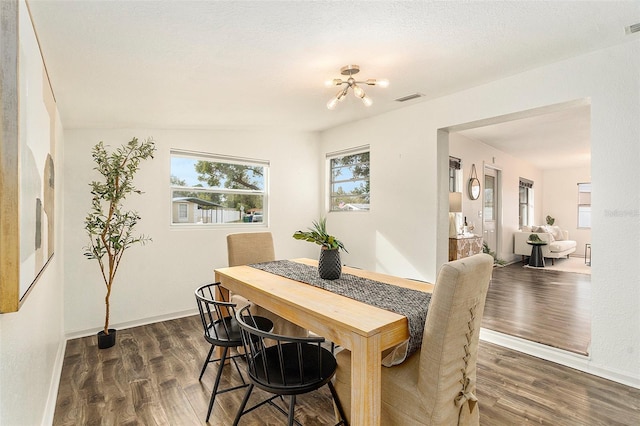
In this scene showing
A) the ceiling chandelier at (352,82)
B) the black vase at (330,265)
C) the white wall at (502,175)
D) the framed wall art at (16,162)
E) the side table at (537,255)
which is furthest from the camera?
the side table at (537,255)

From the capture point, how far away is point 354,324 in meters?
1.52

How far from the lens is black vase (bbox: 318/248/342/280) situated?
2.41m

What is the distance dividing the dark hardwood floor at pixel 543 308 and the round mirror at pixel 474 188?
1.54 meters

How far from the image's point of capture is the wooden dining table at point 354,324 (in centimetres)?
146

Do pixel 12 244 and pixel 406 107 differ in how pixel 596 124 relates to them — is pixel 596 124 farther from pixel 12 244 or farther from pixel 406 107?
pixel 12 244

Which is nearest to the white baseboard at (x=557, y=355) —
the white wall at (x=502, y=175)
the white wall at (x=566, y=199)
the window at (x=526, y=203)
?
the white wall at (x=502, y=175)

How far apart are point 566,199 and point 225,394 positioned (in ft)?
35.1

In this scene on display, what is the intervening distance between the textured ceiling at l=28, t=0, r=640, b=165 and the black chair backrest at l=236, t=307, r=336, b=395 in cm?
167

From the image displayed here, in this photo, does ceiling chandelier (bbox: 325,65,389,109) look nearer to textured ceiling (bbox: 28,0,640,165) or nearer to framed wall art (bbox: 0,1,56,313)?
textured ceiling (bbox: 28,0,640,165)

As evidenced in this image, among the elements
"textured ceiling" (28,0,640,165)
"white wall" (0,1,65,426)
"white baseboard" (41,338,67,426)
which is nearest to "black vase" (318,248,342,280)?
"textured ceiling" (28,0,640,165)

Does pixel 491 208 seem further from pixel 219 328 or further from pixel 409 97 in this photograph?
pixel 219 328

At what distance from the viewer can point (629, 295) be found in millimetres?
2408

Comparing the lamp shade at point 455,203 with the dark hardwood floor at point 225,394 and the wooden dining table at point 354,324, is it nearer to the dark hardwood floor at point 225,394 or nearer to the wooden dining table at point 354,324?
the dark hardwood floor at point 225,394

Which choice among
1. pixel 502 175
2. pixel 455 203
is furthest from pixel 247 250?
pixel 502 175
